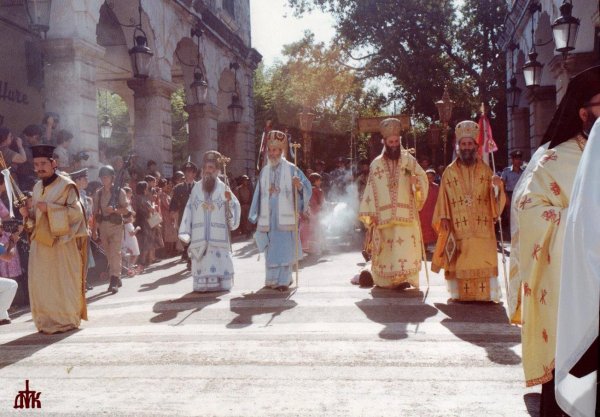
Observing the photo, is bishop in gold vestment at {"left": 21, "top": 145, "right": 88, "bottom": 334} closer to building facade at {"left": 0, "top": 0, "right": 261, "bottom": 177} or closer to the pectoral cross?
the pectoral cross

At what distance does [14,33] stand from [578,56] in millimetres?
11672

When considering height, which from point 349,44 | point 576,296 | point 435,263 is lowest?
point 435,263

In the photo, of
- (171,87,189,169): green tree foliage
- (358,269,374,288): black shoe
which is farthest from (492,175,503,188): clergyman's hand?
(171,87,189,169): green tree foliage

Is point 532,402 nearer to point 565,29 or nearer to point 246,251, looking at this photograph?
point 565,29

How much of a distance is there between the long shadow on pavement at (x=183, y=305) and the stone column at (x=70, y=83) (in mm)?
4903

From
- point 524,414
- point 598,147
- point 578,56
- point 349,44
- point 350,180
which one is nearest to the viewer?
point 598,147

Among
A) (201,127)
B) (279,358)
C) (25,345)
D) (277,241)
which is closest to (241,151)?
(201,127)

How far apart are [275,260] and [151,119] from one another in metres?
8.86

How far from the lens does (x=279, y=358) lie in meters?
5.54

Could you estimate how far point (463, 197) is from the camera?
→ 795 cm

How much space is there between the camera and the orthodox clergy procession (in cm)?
391

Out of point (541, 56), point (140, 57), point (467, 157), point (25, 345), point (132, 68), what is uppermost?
point (541, 56)

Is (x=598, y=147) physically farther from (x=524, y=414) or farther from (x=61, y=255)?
(x=61, y=255)

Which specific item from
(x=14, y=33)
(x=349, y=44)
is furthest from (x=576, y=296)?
(x=349, y=44)
